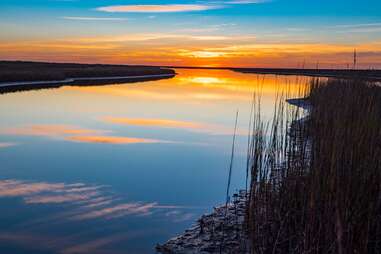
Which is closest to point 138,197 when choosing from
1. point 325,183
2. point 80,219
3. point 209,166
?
point 80,219

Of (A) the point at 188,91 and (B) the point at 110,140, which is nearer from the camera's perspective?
(B) the point at 110,140

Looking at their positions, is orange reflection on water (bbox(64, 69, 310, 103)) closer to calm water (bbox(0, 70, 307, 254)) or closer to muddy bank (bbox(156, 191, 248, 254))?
calm water (bbox(0, 70, 307, 254))

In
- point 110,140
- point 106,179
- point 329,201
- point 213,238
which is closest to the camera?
point 329,201

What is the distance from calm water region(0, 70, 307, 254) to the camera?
21.5 feet

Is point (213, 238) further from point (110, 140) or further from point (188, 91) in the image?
point (188, 91)

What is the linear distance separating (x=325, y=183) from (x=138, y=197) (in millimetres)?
4626

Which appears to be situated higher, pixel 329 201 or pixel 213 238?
pixel 329 201

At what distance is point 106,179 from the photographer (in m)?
9.70

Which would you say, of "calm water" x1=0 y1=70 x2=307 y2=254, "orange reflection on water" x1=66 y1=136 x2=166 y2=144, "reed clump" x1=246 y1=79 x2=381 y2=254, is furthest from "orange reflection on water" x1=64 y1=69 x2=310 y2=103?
"reed clump" x1=246 y1=79 x2=381 y2=254

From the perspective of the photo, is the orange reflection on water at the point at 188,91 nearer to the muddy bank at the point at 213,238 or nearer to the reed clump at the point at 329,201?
the muddy bank at the point at 213,238

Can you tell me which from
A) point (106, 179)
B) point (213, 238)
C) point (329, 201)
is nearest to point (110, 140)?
point (106, 179)

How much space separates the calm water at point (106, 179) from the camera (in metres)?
6.54

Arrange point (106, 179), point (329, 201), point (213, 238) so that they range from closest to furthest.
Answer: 1. point (329, 201)
2. point (213, 238)
3. point (106, 179)

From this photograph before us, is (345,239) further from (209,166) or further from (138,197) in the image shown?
(209,166)
